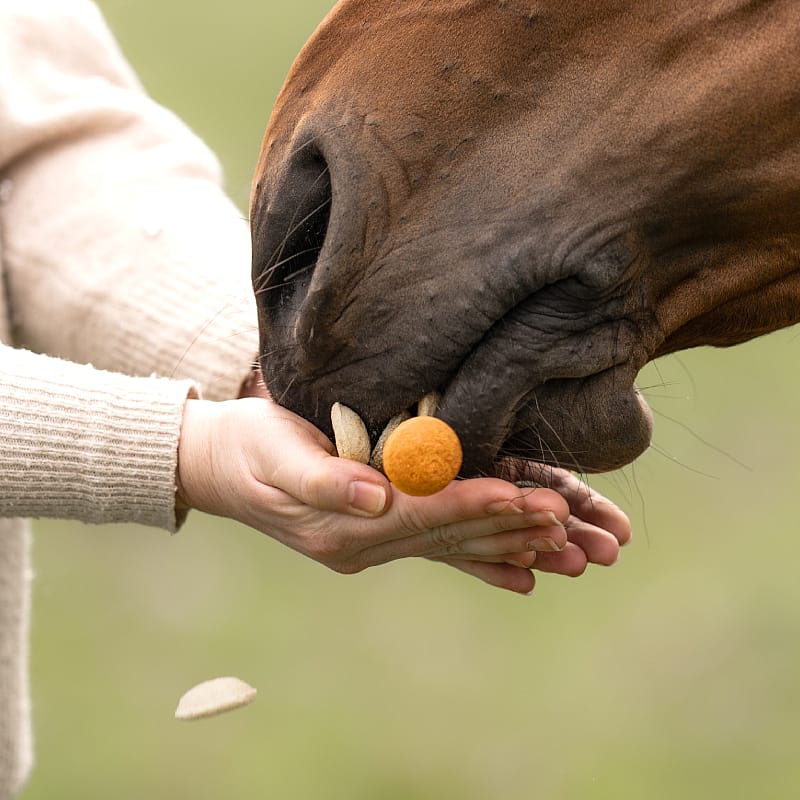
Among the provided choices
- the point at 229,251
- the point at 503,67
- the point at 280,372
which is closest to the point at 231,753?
the point at 229,251

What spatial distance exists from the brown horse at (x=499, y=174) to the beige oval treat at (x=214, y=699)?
41 cm

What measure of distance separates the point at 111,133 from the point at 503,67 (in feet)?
2.70

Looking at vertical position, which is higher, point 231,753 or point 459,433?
point 459,433

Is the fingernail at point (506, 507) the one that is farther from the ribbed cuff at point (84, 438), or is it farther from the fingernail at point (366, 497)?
the ribbed cuff at point (84, 438)

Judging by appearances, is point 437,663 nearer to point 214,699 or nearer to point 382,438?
point 214,699

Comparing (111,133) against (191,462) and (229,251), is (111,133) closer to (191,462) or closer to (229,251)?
(229,251)

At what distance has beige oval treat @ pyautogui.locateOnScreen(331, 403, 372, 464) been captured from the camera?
3.47ft

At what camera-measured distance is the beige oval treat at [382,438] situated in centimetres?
106

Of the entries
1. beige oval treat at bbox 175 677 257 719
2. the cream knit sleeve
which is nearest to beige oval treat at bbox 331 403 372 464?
beige oval treat at bbox 175 677 257 719

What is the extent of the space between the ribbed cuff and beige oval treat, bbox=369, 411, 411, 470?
0.85 feet

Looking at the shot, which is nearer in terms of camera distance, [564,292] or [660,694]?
[564,292]

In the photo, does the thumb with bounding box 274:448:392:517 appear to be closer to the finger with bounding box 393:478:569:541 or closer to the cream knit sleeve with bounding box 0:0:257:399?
the finger with bounding box 393:478:569:541

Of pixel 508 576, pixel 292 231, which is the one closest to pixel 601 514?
pixel 508 576

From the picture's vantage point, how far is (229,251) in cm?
157
